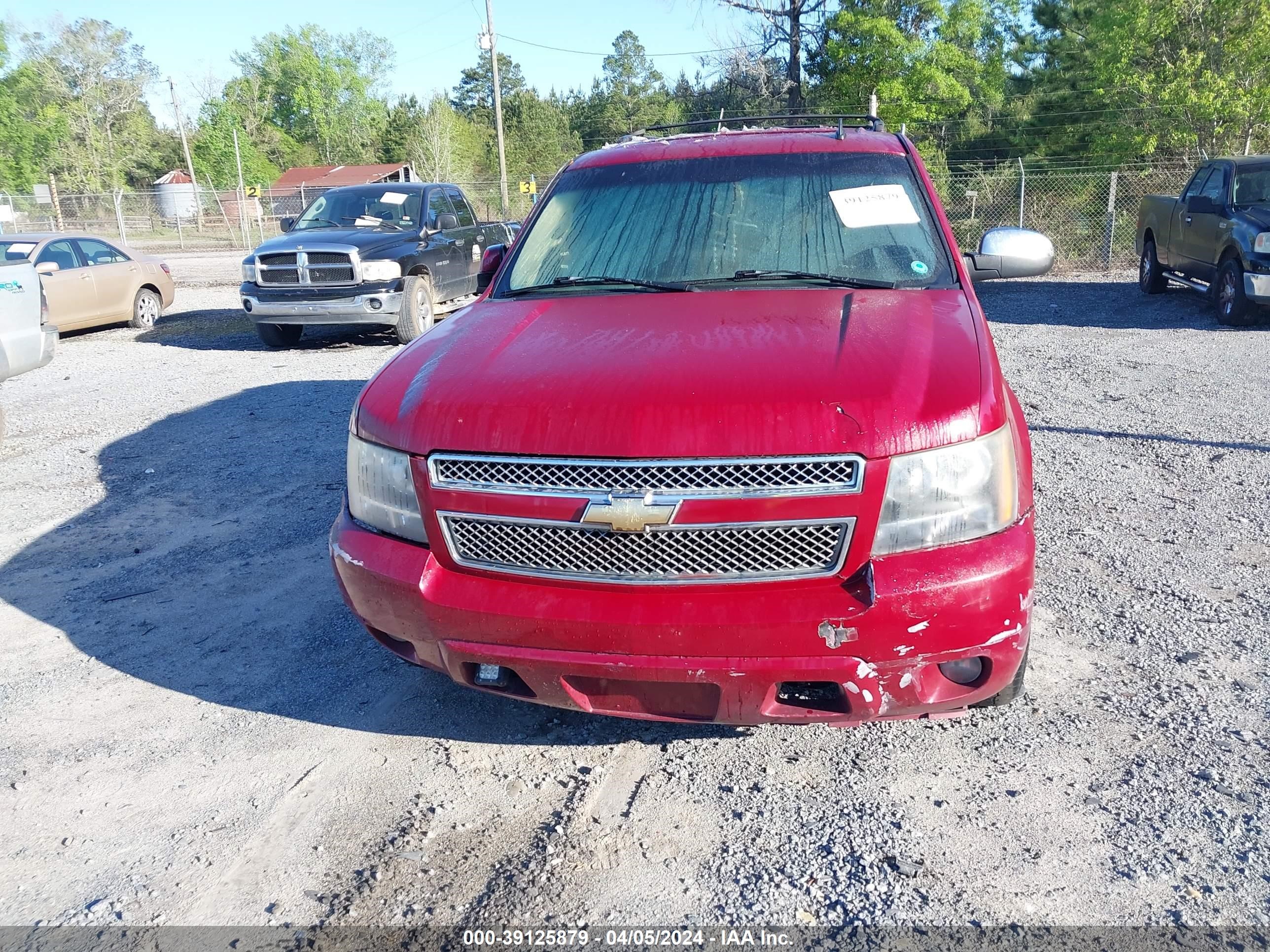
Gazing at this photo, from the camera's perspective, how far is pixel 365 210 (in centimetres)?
1185

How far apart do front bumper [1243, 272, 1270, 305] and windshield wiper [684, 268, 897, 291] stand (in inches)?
359

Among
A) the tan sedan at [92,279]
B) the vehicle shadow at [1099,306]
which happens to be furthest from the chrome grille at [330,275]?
the vehicle shadow at [1099,306]

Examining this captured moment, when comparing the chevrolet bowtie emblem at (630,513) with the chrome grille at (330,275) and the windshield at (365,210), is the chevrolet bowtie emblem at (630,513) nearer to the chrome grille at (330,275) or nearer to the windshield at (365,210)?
the chrome grille at (330,275)

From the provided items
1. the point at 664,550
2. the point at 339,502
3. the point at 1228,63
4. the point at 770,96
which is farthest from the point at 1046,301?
the point at 770,96

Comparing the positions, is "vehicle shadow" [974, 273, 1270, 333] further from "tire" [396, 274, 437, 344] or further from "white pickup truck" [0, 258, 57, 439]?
"white pickup truck" [0, 258, 57, 439]

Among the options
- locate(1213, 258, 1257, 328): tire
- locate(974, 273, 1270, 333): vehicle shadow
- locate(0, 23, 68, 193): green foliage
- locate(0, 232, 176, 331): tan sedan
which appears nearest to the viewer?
locate(1213, 258, 1257, 328): tire

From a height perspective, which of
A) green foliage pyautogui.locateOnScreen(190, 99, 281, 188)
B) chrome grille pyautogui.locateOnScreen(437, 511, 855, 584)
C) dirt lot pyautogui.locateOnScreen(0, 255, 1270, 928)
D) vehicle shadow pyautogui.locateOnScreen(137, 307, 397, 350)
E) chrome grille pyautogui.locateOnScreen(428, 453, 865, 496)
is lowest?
dirt lot pyautogui.locateOnScreen(0, 255, 1270, 928)

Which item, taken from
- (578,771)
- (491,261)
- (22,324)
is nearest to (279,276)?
(22,324)

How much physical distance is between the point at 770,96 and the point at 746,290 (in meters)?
33.2

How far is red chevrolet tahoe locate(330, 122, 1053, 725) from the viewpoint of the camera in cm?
238

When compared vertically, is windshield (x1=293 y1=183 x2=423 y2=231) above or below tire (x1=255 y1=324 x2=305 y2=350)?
above

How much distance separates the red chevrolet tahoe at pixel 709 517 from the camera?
2.38m

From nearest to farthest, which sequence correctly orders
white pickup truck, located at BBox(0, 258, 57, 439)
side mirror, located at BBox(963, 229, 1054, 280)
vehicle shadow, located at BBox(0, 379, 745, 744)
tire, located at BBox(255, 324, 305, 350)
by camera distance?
vehicle shadow, located at BBox(0, 379, 745, 744) < side mirror, located at BBox(963, 229, 1054, 280) < white pickup truck, located at BBox(0, 258, 57, 439) < tire, located at BBox(255, 324, 305, 350)

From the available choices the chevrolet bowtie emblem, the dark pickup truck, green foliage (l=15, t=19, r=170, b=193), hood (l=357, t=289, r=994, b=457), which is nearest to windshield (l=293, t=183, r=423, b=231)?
hood (l=357, t=289, r=994, b=457)
